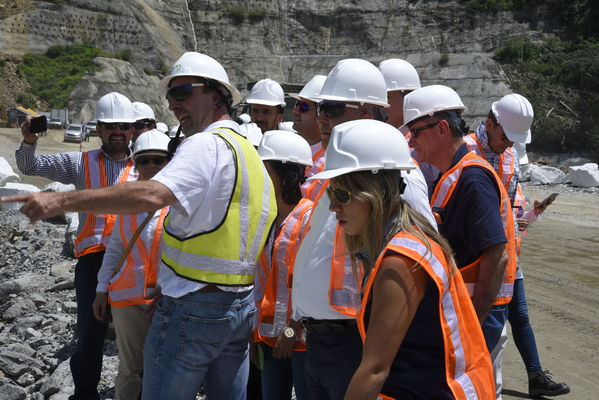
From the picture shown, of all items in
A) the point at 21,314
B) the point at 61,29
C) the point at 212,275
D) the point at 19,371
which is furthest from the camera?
the point at 61,29

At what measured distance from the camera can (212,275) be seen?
8.71 ft

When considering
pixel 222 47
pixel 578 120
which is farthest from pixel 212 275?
pixel 222 47

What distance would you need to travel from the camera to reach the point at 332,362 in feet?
8.61

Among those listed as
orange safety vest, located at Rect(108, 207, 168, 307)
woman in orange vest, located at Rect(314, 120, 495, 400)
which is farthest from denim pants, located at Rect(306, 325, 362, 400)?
orange safety vest, located at Rect(108, 207, 168, 307)

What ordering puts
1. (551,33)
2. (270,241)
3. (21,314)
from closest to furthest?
1. (270,241)
2. (21,314)
3. (551,33)

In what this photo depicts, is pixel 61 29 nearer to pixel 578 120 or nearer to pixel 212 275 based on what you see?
pixel 578 120

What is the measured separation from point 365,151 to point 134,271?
7.45 ft

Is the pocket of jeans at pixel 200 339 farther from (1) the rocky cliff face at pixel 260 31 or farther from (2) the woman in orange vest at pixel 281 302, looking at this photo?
(1) the rocky cliff face at pixel 260 31

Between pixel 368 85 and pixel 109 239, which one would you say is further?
pixel 109 239

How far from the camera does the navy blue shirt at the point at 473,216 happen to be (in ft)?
9.39

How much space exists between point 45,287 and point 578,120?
3083 cm

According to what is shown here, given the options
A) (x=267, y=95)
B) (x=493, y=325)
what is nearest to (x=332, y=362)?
(x=493, y=325)

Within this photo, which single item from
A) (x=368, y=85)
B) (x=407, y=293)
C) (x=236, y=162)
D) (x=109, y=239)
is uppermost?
(x=368, y=85)

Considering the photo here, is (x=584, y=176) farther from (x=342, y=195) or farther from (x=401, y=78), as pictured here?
(x=342, y=195)
